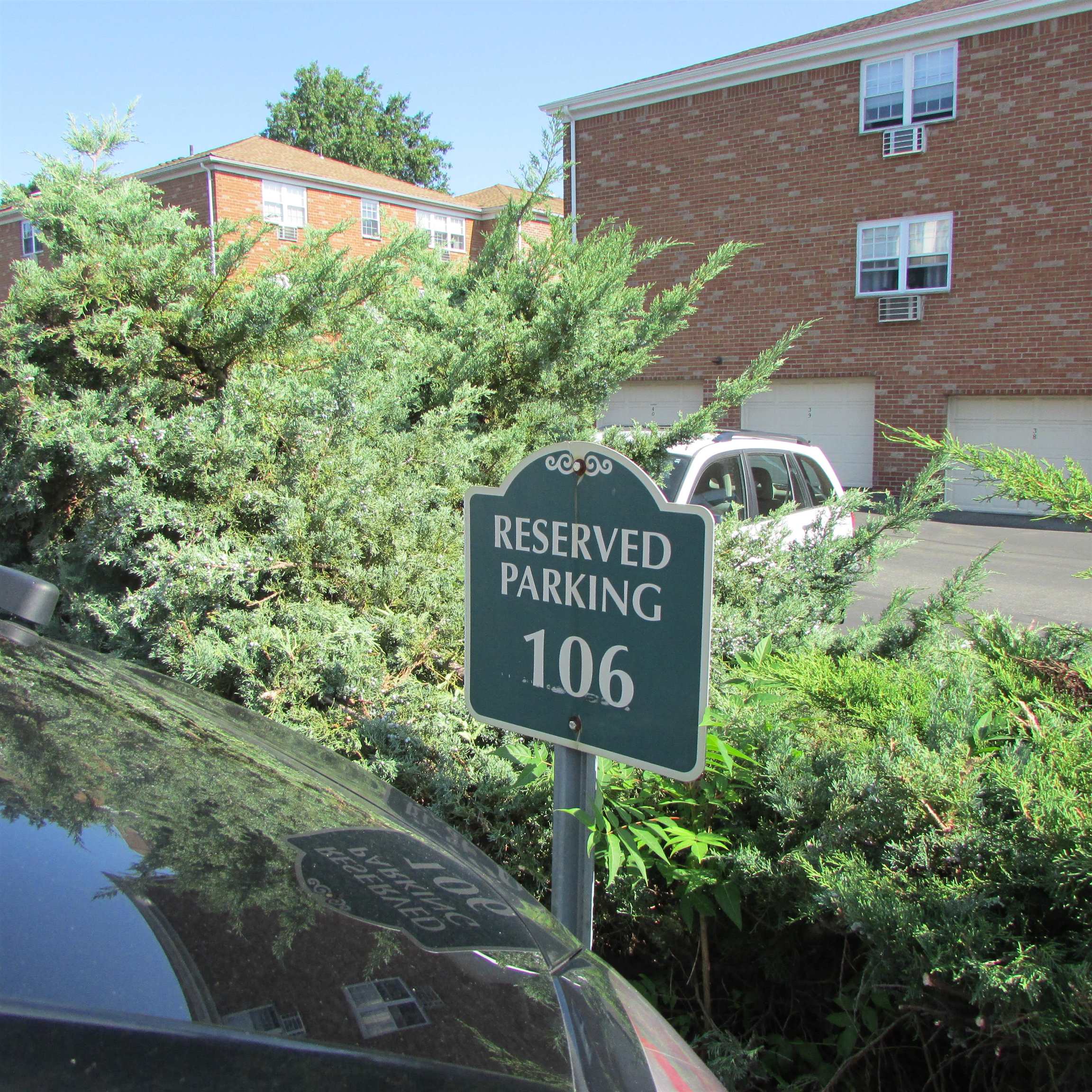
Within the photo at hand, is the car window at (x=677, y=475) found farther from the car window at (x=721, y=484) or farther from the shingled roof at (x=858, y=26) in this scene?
the shingled roof at (x=858, y=26)

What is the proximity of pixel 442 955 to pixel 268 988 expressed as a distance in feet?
0.94

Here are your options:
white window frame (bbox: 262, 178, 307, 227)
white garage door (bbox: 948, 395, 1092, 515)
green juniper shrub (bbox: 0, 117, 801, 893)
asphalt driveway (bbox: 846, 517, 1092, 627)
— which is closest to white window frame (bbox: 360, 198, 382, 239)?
white window frame (bbox: 262, 178, 307, 227)

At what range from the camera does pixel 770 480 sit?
7.77 meters

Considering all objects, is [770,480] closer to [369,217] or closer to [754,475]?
[754,475]

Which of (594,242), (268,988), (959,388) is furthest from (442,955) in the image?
(959,388)

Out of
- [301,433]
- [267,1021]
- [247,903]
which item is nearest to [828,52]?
[301,433]

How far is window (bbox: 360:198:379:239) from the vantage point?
1155 inches

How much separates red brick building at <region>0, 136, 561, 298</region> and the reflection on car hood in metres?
22.1

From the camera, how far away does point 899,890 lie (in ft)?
6.55

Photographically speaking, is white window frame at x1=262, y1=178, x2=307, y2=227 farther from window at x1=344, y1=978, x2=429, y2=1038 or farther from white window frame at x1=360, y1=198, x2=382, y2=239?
window at x1=344, y1=978, x2=429, y2=1038

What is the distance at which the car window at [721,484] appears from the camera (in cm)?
719

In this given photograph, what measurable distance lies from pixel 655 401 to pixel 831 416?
3887 millimetres

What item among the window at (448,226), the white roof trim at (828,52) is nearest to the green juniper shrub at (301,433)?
the white roof trim at (828,52)

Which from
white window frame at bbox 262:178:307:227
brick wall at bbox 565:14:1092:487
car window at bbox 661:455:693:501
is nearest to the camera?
car window at bbox 661:455:693:501
